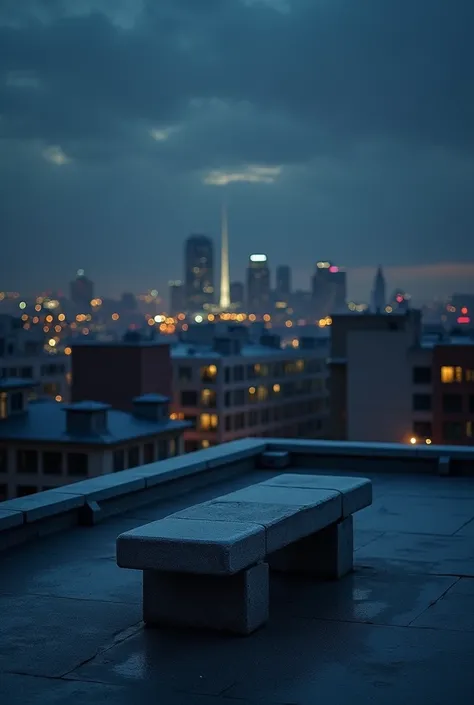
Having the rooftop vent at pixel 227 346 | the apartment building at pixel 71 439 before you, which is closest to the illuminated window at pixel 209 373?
the rooftop vent at pixel 227 346

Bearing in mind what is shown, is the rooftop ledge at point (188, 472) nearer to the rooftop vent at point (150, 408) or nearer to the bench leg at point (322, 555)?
the bench leg at point (322, 555)

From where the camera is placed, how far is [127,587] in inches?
360

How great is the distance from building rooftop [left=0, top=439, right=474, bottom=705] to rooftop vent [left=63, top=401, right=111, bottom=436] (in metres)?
40.9

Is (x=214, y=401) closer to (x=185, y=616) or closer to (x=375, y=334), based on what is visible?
(x=375, y=334)

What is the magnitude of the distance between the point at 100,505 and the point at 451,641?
5301 millimetres

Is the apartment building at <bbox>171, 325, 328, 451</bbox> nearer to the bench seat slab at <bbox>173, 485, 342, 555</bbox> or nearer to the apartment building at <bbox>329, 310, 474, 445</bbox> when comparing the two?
the apartment building at <bbox>329, 310, 474, 445</bbox>

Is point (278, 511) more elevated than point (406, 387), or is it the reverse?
point (278, 511)

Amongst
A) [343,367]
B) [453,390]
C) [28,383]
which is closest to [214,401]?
[343,367]

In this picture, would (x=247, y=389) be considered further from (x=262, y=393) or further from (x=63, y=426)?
(x=63, y=426)

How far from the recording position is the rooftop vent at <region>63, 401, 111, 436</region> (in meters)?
53.3

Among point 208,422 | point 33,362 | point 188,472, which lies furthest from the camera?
point 33,362

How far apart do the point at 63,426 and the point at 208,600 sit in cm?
4924

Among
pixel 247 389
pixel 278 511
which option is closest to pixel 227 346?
pixel 247 389

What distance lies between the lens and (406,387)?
Result: 268 feet
